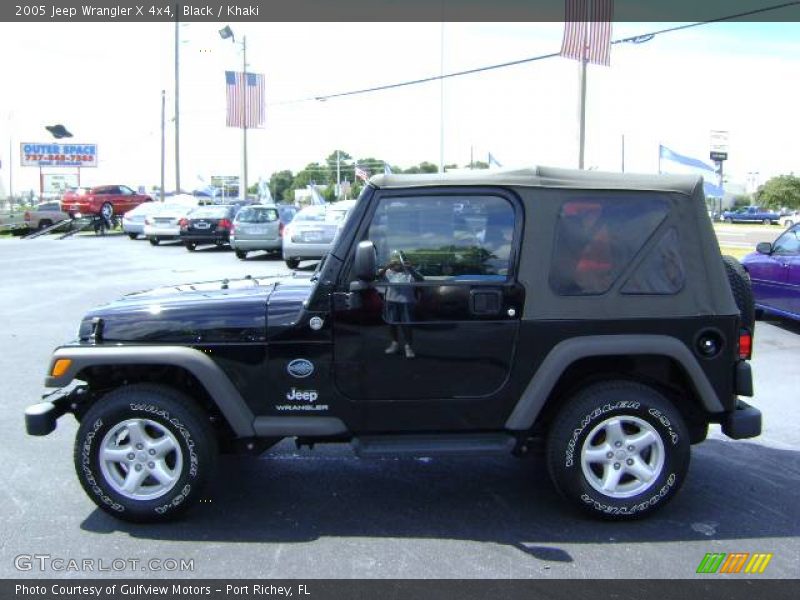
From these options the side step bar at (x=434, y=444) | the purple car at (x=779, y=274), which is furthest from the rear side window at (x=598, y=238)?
the purple car at (x=779, y=274)

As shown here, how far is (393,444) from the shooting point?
14.3 ft

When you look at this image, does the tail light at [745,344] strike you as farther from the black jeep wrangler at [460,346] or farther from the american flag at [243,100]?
the american flag at [243,100]

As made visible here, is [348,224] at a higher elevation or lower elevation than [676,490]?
higher

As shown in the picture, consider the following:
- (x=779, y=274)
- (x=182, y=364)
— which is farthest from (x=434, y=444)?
(x=779, y=274)

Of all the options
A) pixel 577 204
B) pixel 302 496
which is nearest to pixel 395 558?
pixel 302 496

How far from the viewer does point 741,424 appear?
174 inches

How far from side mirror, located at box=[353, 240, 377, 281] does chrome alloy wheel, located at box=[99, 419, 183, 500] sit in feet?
4.54

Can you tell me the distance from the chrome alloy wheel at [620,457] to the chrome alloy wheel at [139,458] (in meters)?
2.28

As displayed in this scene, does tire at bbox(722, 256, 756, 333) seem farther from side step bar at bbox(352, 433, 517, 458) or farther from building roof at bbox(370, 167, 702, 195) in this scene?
side step bar at bbox(352, 433, 517, 458)

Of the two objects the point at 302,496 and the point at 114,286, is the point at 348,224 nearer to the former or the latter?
the point at 302,496

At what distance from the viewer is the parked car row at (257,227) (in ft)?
57.9

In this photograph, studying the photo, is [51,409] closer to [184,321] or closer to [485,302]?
[184,321]

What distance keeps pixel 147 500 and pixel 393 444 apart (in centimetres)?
138

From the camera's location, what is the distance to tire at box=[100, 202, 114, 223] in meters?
35.4
